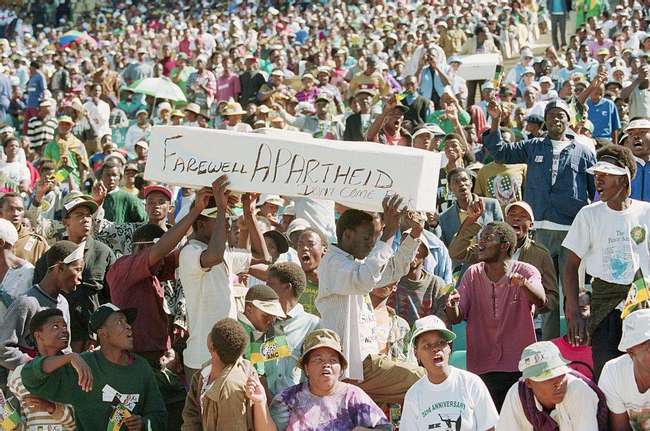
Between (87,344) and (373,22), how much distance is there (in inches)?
781

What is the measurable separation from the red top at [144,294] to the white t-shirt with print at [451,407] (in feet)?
6.08

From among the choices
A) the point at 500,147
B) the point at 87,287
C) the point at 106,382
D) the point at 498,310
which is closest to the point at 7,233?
the point at 87,287

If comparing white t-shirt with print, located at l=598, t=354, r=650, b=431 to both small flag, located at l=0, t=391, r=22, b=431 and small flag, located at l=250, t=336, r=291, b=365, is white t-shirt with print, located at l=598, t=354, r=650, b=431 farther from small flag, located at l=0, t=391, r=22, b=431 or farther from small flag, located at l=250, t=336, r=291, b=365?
small flag, located at l=0, t=391, r=22, b=431

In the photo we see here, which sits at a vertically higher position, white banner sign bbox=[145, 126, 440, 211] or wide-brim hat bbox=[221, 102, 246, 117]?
white banner sign bbox=[145, 126, 440, 211]

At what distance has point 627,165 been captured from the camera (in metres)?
7.23

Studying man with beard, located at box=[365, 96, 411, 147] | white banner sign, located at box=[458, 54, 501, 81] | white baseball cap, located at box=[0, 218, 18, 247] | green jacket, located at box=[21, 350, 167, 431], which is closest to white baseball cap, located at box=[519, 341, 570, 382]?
green jacket, located at box=[21, 350, 167, 431]

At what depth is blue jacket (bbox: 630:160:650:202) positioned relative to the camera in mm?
8844

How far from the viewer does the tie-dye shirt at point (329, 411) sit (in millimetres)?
6441

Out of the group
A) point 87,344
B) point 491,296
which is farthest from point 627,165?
point 87,344

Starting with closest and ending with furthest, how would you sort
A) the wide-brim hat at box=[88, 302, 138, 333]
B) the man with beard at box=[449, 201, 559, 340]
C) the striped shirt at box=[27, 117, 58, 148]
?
the wide-brim hat at box=[88, 302, 138, 333] < the man with beard at box=[449, 201, 559, 340] < the striped shirt at box=[27, 117, 58, 148]

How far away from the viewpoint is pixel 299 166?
6852mm

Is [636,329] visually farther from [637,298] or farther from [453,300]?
[453,300]

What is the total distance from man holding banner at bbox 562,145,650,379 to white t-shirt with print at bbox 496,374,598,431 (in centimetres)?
114

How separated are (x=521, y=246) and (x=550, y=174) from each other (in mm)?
1383
